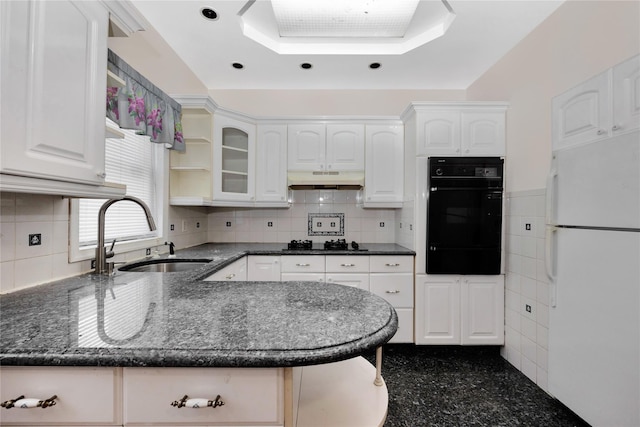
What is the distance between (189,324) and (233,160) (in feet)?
7.43

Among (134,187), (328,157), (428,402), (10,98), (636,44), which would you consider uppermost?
(636,44)

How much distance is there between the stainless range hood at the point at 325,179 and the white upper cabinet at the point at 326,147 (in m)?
0.04

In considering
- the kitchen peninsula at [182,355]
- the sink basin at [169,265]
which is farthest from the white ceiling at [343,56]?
the kitchen peninsula at [182,355]

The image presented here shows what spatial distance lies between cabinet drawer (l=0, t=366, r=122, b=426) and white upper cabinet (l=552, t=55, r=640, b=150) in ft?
7.62

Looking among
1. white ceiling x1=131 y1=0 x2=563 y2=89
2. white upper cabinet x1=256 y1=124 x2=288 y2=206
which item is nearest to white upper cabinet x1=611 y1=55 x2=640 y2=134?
white ceiling x1=131 y1=0 x2=563 y2=89

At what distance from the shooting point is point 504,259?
239 centimetres

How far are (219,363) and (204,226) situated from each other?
2768mm

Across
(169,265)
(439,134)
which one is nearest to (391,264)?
(439,134)

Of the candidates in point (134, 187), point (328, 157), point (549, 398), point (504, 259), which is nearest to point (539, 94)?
point (504, 259)

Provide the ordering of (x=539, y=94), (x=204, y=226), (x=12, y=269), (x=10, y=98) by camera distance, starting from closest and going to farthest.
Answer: (x=10, y=98) < (x=12, y=269) < (x=539, y=94) < (x=204, y=226)

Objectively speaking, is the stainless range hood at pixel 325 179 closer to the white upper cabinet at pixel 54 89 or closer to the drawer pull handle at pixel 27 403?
the white upper cabinet at pixel 54 89

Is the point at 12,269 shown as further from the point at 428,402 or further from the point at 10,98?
the point at 428,402

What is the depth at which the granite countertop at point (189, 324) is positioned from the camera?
2.20 ft

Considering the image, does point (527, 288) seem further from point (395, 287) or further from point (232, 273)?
point (232, 273)
